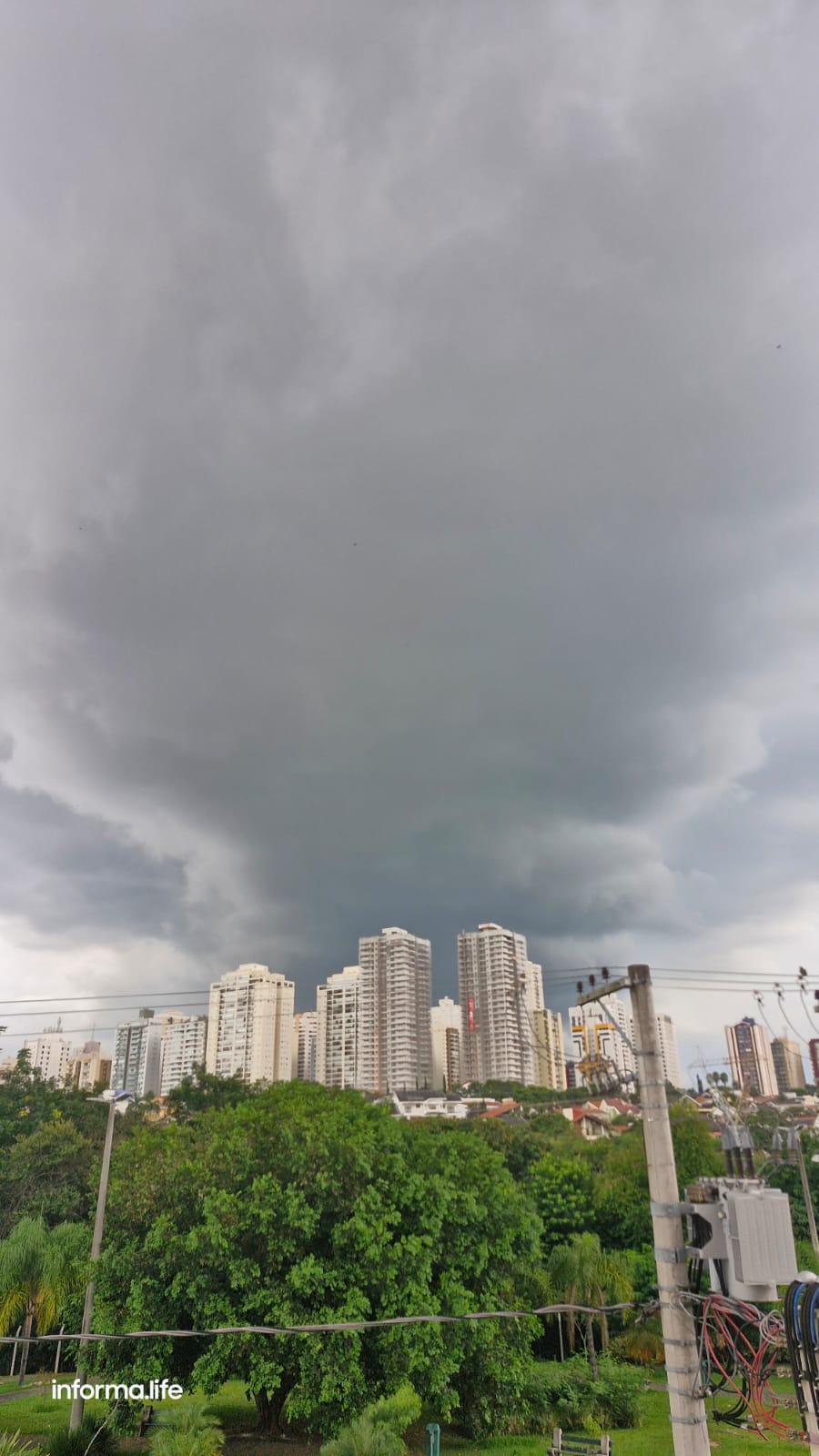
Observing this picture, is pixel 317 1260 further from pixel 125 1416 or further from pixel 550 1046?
pixel 550 1046

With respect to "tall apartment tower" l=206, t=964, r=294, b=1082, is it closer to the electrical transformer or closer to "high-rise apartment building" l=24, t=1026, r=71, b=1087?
"high-rise apartment building" l=24, t=1026, r=71, b=1087

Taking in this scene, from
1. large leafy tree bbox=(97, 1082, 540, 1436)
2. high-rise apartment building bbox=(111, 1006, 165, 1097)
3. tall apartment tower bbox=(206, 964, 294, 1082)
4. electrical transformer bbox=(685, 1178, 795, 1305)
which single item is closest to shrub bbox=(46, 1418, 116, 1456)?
large leafy tree bbox=(97, 1082, 540, 1436)

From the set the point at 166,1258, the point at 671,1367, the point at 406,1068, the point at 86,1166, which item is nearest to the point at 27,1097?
the point at 86,1166

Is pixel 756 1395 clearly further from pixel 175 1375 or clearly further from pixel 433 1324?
pixel 175 1375

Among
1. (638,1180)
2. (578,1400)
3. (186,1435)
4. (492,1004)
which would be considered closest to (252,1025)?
(492,1004)

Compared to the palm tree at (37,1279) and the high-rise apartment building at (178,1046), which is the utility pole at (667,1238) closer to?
the palm tree at (37,1279)

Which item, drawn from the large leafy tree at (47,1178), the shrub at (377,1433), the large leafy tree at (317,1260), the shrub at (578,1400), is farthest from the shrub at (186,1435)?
the large leafy tree at (47,1178)
